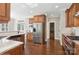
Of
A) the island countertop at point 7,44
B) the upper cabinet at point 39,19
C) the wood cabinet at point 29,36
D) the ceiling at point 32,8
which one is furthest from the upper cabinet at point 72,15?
the island countertop at point 7,44

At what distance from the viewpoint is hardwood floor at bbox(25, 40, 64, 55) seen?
178 cm

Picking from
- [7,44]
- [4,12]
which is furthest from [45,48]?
[4,12]

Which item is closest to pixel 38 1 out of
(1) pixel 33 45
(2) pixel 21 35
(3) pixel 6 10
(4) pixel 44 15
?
(4) pixel 44 15

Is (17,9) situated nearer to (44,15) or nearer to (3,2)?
(3,2)

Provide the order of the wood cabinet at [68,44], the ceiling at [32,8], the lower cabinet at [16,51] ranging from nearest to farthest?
the lower cabinet at [16,51]
the ceiling at [32,8]
the wood cabinet at [68,44]

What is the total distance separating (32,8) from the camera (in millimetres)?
1825

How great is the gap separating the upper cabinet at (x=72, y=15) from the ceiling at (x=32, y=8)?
87 mm

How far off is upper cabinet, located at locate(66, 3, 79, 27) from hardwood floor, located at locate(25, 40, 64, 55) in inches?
15.8

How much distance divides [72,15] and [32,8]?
66cm

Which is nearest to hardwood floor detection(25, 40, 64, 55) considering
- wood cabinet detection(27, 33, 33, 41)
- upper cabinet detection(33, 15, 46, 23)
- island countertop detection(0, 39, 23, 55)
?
wood cabinet detection(27, 33, 33, 41)

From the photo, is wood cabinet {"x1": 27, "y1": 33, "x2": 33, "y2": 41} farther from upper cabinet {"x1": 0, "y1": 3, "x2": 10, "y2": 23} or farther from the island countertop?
upper cabinet {"x1": 0, "y1": 3, "x2": 10, "y2": 23}

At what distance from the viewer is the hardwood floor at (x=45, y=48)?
1783mm

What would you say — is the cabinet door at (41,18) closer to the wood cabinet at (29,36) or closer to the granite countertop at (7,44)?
the wood cabinet at (29,36)

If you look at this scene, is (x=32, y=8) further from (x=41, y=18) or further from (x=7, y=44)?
(x=7, y=44)
